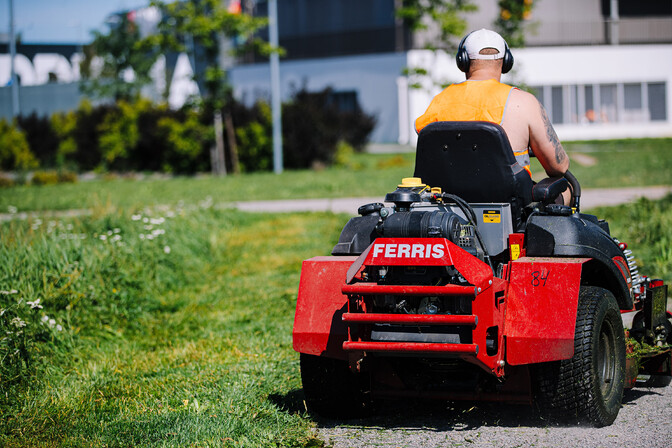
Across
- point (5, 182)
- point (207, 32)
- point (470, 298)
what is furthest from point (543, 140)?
point (5, 182)

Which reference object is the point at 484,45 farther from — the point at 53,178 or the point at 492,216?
the point at 53,178

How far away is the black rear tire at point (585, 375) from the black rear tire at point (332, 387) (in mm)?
1008

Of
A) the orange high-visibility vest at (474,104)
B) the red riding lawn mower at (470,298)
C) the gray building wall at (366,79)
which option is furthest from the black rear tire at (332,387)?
the gray building wall at (366,79)

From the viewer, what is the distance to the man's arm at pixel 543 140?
505 cm

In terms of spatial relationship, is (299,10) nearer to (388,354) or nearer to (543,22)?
(543,22)

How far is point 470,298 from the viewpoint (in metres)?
4.30

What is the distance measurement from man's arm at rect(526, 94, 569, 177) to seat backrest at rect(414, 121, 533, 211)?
0.61ft

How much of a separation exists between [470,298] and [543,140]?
1244 mm

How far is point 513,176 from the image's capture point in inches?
194

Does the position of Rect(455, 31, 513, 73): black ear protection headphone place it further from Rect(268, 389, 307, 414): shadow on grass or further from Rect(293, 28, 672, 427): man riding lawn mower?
Rect(268, 389, 307, 414): shadow on grass

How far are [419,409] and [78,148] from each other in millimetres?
27767

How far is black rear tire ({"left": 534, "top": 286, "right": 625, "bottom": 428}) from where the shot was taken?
4.62m

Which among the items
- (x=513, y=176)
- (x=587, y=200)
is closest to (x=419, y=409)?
(x=513, y=176)

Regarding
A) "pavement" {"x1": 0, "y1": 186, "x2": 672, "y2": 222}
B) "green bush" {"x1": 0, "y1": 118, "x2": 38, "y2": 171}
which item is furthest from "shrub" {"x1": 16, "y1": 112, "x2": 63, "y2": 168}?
"pavement" {"x1": 0, "y1": 186, "x2": 672, "y2": 222}
